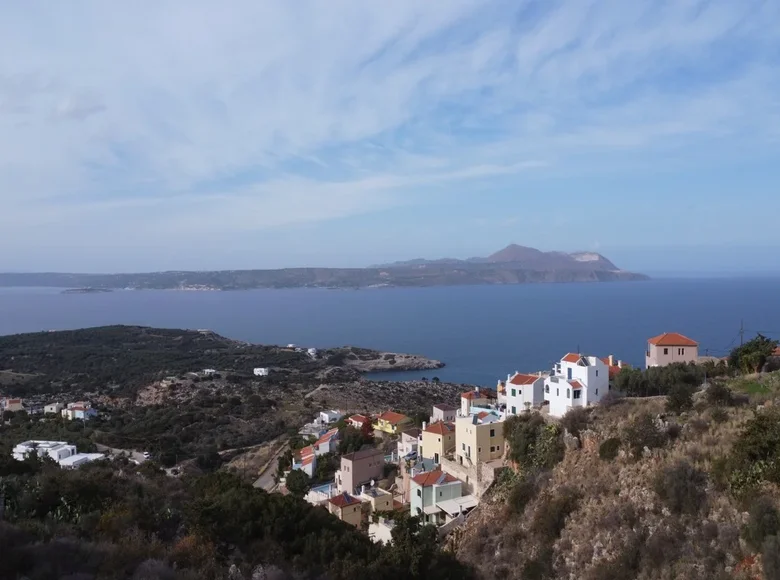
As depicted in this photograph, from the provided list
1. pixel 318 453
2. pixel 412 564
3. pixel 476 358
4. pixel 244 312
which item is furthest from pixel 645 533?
pixel 244 312

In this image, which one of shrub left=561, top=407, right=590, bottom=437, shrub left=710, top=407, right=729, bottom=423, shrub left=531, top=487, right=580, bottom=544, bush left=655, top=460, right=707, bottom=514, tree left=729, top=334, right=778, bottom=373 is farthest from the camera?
tree left=729, top=334, right=778, bottom=373

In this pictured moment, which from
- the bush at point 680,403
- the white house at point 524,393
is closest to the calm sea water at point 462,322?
the white house at point 524,393

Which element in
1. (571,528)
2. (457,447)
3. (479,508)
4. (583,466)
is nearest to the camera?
(571,528)

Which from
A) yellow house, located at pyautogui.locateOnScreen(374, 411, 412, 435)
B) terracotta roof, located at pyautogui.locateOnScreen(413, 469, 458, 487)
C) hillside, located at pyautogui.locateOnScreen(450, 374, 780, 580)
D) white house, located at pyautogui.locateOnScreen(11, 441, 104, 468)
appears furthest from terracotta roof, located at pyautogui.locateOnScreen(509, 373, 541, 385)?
white house, located at pyautogui.locateOnScreen(11, 441, 104, 468)

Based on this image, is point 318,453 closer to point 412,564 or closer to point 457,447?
point 457,447

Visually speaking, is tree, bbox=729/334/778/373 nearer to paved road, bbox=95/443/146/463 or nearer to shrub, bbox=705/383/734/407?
shrub, bbox=705/383/734/407

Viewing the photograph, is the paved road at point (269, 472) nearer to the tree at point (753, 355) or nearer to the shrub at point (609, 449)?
the shrub at point (609, 449)

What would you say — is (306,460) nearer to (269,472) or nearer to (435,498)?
(269,472)
